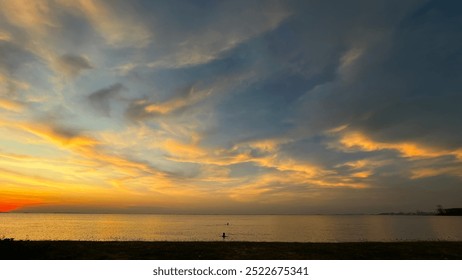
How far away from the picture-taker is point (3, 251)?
1738 cm

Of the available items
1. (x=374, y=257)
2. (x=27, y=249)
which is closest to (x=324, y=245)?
(x=374, y=257)

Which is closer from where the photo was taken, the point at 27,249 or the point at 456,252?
the point at 27,249

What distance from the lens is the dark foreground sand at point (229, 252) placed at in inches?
722

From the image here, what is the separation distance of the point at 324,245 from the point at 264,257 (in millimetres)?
6632

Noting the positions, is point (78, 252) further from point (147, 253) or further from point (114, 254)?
point (147, 253)

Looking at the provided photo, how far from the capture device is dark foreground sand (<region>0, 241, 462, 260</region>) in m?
18.3

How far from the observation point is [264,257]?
739 inches

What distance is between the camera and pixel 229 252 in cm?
2022
